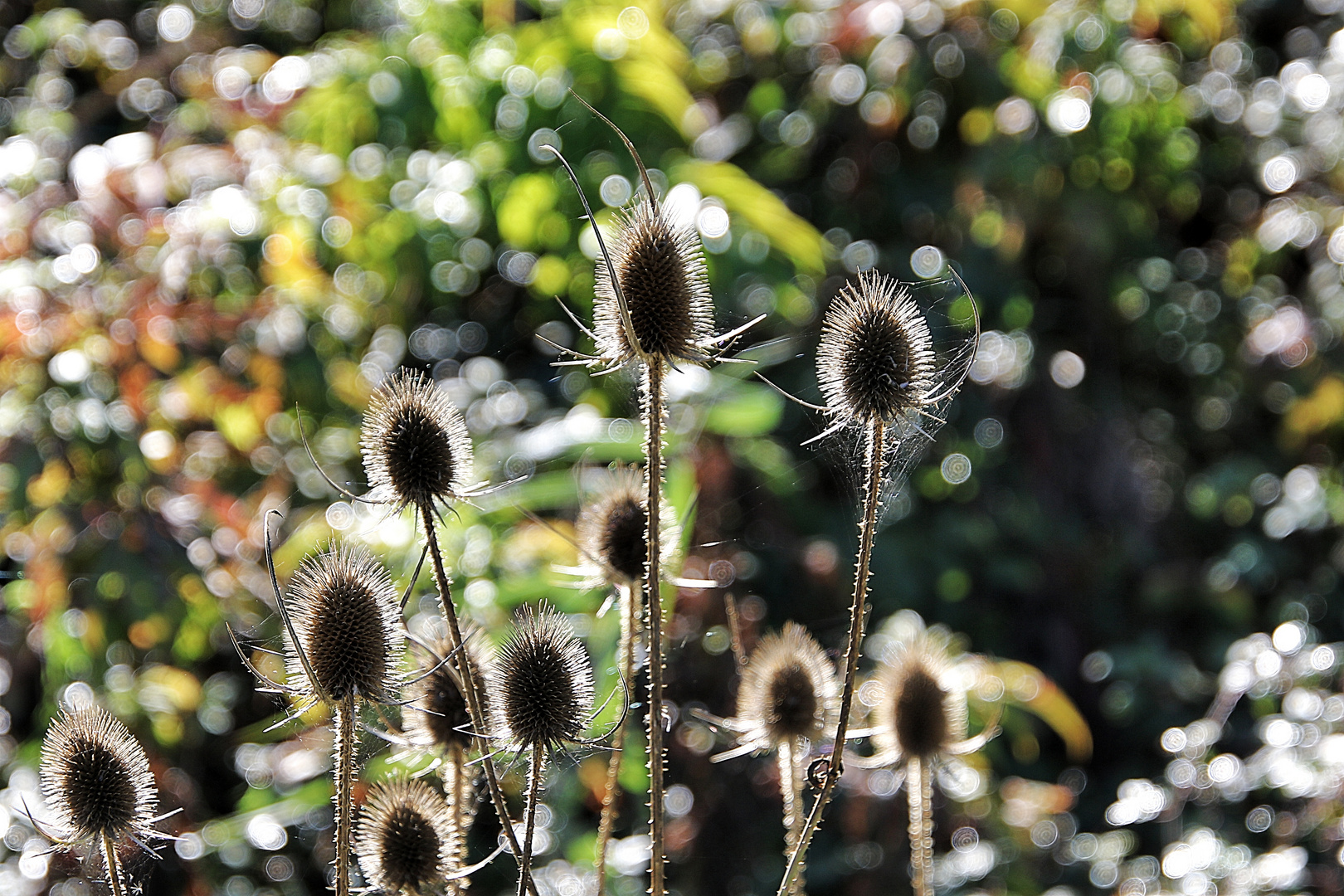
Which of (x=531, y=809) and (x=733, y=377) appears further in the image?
(x=733, y=377)

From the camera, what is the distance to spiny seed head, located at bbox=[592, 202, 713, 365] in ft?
1.91

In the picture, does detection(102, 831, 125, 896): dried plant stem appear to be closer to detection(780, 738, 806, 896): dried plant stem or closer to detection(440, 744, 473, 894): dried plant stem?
detection(440, 744, 473, 894): dried plant stem

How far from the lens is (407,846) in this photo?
2.08 feet

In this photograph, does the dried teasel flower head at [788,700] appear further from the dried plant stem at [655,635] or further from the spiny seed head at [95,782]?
the spiny seed head at [95,782]

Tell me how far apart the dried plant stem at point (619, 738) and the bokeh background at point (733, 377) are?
0.61ft

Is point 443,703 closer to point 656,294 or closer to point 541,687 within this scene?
point 541,687

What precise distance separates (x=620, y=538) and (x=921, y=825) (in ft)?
0.95

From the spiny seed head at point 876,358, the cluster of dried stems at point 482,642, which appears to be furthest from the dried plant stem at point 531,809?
the spiny seed head at point 876,358

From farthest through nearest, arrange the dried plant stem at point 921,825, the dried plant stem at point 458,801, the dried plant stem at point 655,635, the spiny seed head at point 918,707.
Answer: the spiny seed head at point 918,707 < the dried plant stem at point 921,825 < the dried plant stem at point 458,801 < the dried plant stem at point 655,635

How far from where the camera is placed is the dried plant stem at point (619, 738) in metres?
0.65

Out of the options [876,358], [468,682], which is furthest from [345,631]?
[876,358]

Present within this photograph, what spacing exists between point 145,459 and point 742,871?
0.98 metres

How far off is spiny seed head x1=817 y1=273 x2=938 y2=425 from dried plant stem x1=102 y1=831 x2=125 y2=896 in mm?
447

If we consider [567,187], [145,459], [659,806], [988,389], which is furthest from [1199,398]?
[659,806]
